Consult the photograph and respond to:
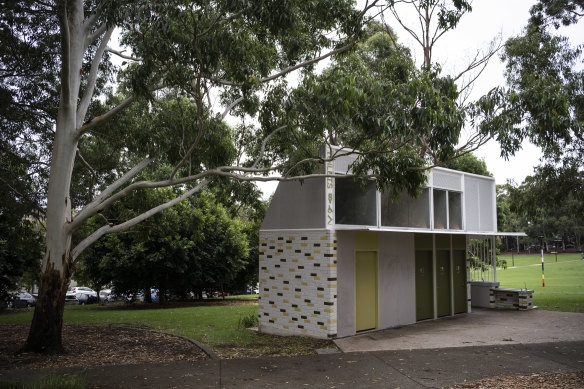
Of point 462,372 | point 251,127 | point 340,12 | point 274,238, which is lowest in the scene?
point 462,372

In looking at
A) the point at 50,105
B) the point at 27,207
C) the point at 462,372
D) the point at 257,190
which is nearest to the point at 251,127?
the point at 257,190

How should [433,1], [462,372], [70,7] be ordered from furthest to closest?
[433,1] → [70,7] → [462,372]

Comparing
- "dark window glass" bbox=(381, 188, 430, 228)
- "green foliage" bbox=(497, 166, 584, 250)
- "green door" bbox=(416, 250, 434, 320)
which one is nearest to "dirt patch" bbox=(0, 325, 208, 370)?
"dark window glass" bbox=(381, 188, 430, 228)

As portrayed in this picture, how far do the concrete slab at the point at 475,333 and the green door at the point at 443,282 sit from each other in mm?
411

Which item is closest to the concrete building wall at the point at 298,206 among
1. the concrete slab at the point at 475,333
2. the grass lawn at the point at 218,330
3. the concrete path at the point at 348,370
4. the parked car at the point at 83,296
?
the grass lawn at the point at 218,330

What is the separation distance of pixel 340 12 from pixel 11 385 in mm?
9702

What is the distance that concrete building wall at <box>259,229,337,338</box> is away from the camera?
35.9 feet

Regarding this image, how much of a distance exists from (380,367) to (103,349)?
6032mm

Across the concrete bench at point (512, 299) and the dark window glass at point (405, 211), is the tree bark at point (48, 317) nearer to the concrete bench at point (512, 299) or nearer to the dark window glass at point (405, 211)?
the dark window glass at point (405, 211)

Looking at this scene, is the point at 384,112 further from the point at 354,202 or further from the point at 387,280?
the point at 387,280

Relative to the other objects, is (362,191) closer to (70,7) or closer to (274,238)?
(274,238)

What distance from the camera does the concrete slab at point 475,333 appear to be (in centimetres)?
1052

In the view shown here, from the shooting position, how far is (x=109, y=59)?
43.3 ft

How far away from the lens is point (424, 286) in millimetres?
14344
